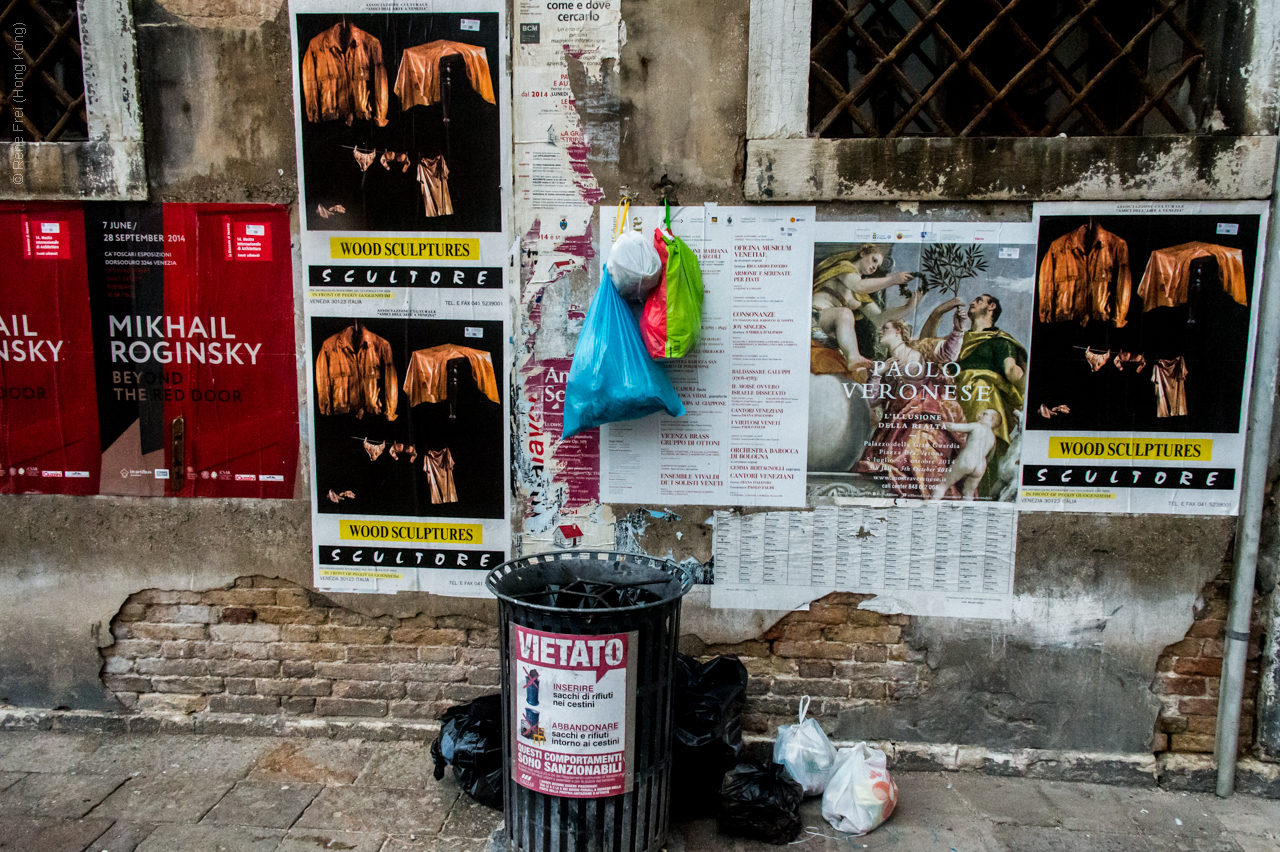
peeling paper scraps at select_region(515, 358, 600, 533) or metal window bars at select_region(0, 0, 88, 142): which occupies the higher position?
metal window bars at select_region(0, 0, 88, 142)

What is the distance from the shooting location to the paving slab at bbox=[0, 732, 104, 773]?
3438mm

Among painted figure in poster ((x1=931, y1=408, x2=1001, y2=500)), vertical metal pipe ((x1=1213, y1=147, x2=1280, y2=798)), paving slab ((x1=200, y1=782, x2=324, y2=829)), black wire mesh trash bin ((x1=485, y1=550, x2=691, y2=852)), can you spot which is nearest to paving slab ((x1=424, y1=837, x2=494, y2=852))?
black wire mesh trash bin ((x1=485, y1=550, x2=691, y2=852))

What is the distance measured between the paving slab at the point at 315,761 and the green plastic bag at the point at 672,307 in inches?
89.2

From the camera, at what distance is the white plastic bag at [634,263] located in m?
3.13

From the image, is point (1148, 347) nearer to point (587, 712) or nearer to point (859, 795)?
point (859, 795)

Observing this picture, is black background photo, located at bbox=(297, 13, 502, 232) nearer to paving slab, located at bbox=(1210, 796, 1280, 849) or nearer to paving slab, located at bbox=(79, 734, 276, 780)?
paving slab, located at bbox=(79, 734, 276, 780)

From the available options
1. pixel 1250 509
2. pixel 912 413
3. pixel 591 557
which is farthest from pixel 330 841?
pixel 1250 509

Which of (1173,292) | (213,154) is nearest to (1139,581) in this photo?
(1173,292)

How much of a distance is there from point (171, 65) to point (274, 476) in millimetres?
1866

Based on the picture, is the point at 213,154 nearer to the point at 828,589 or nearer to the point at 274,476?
the point at 274,476

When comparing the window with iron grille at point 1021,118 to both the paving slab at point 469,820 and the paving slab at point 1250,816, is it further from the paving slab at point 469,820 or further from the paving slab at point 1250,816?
the paving slab at point 469,820

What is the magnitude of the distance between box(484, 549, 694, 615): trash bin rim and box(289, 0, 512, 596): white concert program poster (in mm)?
517

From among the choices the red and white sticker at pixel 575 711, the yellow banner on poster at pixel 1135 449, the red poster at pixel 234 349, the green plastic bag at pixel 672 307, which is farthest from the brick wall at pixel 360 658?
the green plastic bag at pixel 672 307

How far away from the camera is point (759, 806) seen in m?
2.96
